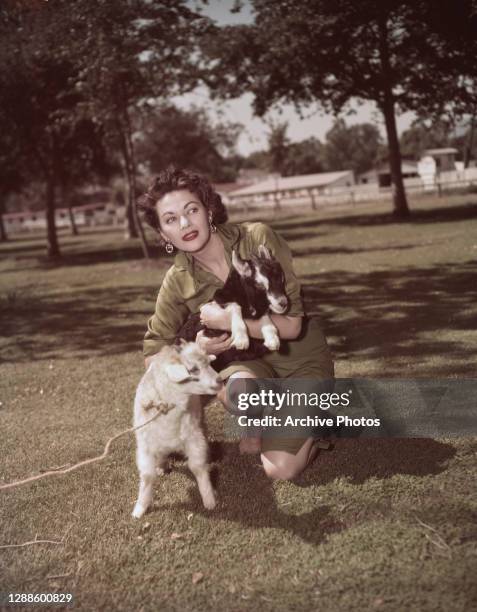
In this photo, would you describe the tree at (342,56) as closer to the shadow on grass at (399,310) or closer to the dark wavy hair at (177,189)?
the shadow on grass at (399,310)

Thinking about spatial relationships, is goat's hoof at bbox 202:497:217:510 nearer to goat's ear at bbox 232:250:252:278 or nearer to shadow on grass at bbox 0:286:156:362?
goat's ear at bbox 232:250:252:278

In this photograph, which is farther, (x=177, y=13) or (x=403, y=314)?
(x=177, y=13)

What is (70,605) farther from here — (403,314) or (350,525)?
(403,314)

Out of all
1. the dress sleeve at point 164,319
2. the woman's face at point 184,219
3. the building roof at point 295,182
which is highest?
the building roof at point 295,182

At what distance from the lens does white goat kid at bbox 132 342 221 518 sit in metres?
Result: 3.45

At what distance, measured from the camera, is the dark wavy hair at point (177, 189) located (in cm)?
386

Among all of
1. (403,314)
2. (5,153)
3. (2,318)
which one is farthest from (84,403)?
(5,153)

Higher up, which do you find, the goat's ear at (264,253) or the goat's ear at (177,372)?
the goat's ear at (264,253)

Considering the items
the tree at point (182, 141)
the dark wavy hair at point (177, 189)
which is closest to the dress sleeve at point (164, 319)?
the dark wavy hair at point (177, 189)

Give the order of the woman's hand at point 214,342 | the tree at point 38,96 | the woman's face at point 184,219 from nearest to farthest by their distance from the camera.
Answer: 1. the woman's face at point 184,219
2. the woman's hand at point 214,342
3. the tree at point 38,96

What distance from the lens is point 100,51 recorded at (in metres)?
13.0

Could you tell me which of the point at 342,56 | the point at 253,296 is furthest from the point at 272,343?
the point at 342,56

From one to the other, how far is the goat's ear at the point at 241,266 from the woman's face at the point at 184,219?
0.78ft

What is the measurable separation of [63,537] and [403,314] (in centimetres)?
670
